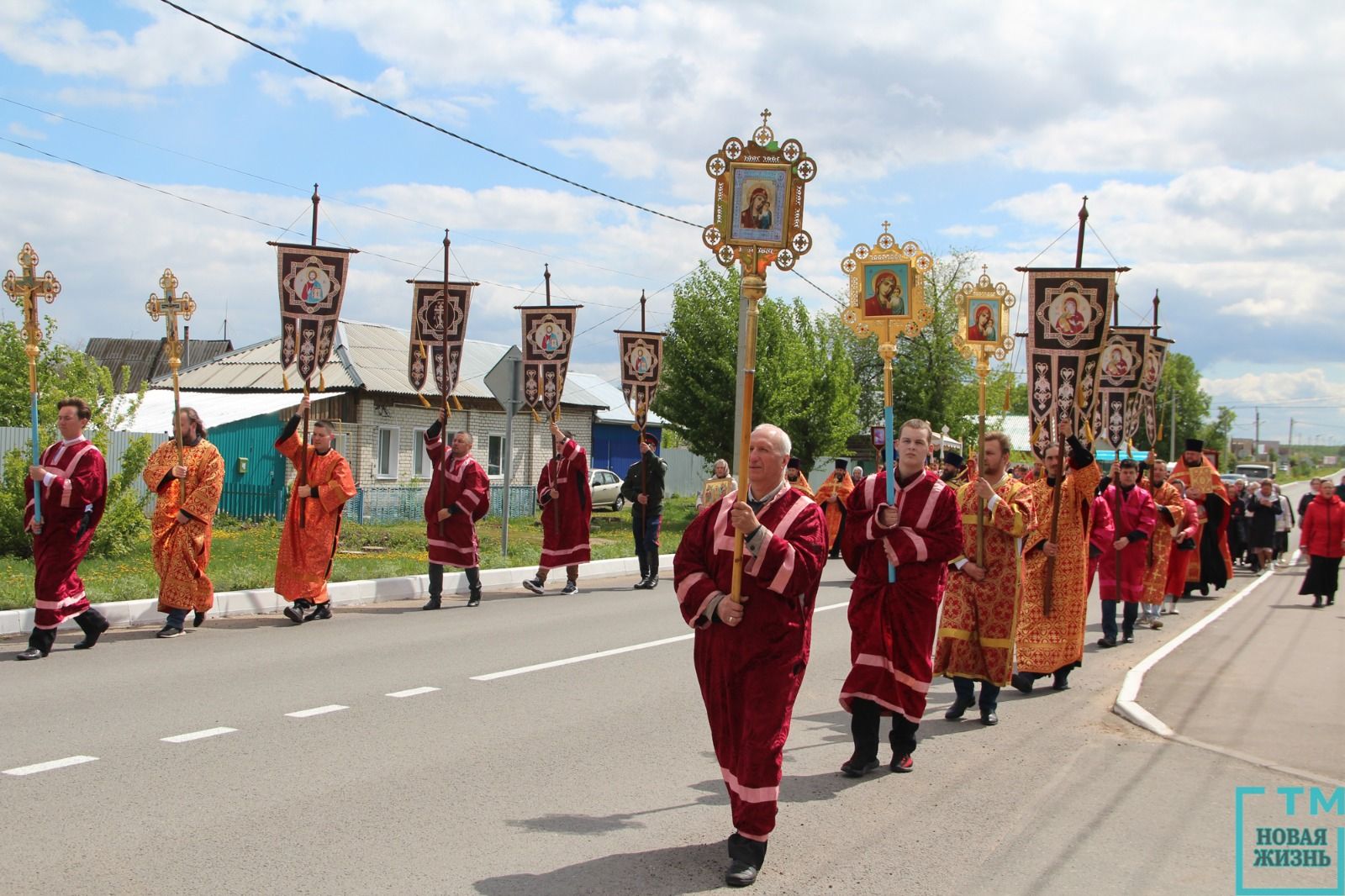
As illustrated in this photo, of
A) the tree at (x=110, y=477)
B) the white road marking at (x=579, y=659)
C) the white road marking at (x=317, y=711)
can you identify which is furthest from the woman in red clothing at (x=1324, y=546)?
the tree at (x=110, y=477)

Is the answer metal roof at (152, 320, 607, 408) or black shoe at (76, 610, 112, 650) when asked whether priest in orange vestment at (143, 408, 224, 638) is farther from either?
metal roof at (152, 320, 607, 408)

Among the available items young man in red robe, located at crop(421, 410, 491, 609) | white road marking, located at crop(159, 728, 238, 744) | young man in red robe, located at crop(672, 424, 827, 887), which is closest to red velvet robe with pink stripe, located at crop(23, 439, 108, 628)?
white road marking, located at crop(159, 728, 238, 744)

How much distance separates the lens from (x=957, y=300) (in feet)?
38.3

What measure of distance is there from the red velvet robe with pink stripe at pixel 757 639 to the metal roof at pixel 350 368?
81.0 feet

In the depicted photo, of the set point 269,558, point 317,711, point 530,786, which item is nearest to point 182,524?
point 317,711

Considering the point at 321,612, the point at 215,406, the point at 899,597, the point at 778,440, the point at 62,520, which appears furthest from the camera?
the point at 215,406

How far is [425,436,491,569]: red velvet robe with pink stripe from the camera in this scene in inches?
542

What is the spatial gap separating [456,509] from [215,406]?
52.6ft

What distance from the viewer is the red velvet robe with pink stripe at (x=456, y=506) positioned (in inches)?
542

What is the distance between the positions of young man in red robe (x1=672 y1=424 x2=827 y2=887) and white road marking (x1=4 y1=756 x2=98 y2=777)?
11.0ft

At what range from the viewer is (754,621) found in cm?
500

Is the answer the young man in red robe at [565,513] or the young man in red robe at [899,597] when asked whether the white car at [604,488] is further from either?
the young man in red robe at [899,597]

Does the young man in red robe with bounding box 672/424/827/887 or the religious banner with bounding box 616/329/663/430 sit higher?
the religious banner with bounding box 616/329/663/430

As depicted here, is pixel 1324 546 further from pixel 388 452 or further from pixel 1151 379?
pixel 388 452
